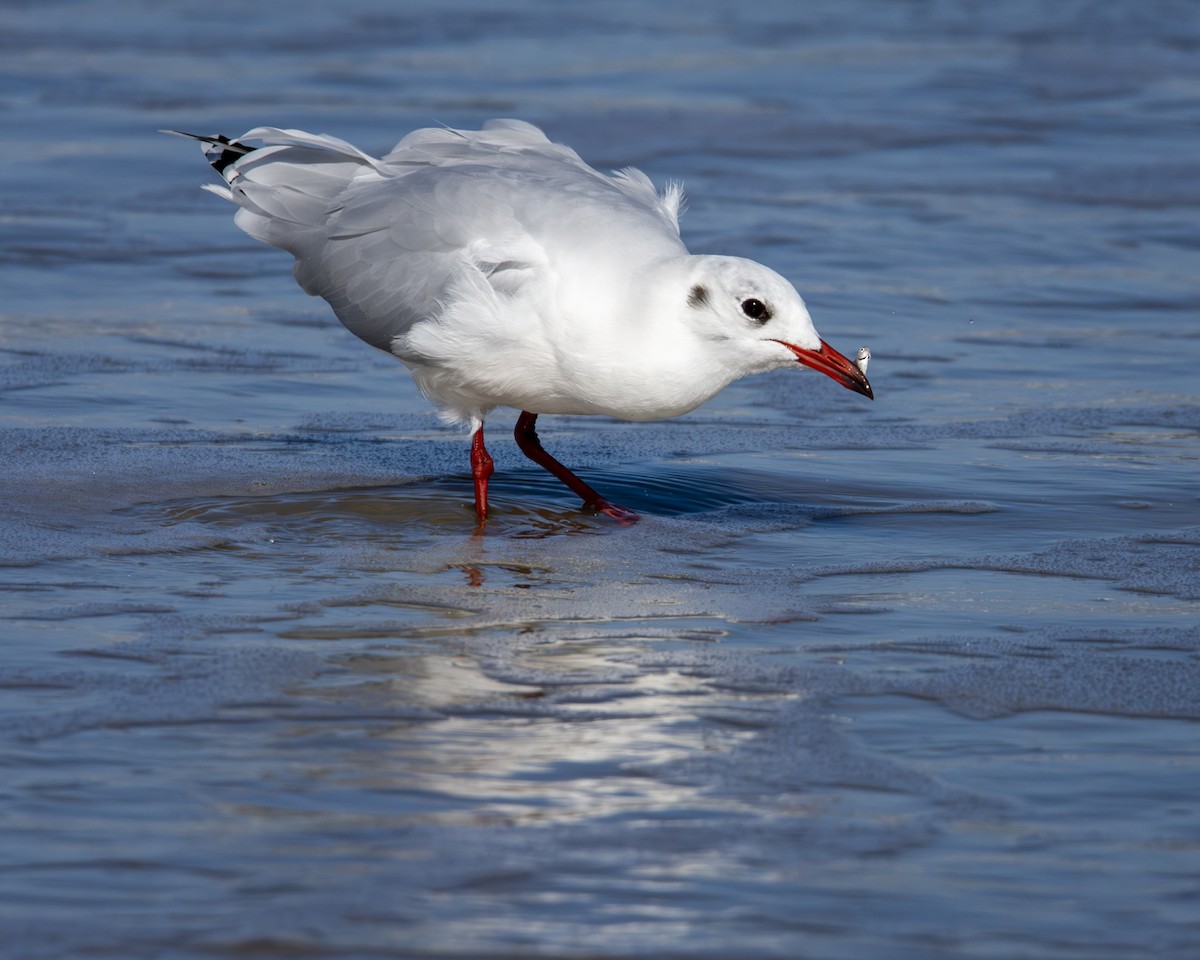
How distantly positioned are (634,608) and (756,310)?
3.37ft

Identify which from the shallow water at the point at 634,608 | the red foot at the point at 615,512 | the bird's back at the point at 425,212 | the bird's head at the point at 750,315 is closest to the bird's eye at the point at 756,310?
the bird's head at the point at 750,315

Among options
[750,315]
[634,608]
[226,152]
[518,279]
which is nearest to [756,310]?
[750,315]

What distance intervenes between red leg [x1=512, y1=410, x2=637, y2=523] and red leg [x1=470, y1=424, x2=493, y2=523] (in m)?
0.22

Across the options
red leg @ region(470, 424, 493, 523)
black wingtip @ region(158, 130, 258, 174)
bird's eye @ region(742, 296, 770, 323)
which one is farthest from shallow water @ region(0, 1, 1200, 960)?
black wingtip @ region(158, 130, 258, 174)

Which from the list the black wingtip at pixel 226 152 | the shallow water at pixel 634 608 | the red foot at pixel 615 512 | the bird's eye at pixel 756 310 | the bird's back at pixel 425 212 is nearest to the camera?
the shallow water at pixel 634 608

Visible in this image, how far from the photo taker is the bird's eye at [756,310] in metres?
5.62

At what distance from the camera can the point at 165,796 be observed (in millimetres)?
3816

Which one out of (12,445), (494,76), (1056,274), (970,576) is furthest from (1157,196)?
(12,445)

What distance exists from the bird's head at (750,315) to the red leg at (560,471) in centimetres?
92

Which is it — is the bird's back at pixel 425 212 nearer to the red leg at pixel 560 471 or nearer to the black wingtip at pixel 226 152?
the black wingtip at pixel 226 152

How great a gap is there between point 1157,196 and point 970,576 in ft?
22.0

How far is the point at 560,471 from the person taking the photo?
672 cm

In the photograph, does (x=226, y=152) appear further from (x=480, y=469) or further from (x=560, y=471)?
(x=560, y=471)

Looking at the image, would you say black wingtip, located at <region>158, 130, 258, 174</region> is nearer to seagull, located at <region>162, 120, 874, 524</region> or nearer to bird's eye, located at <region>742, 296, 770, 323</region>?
seagull, located at <region>162, 120, 874, 524</region>
